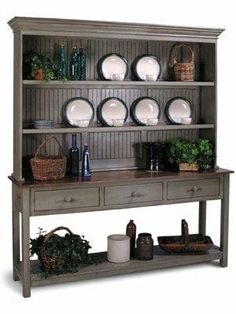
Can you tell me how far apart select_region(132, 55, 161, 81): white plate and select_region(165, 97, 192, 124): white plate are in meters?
0.35

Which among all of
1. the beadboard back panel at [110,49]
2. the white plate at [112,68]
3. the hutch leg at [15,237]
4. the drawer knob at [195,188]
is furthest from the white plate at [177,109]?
the hutch leg at [15,237]

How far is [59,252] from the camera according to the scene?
209 inches

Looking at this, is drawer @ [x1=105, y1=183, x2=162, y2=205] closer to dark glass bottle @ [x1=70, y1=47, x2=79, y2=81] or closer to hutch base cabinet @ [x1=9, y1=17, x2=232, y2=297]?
hutch base cabinet @ [x1=9, y1=17, x2=232, y2=297]

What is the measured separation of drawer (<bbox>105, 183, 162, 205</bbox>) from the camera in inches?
213

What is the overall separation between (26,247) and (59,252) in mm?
325

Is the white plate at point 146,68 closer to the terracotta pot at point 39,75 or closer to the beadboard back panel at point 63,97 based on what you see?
the beadboard back panel at point 63,97

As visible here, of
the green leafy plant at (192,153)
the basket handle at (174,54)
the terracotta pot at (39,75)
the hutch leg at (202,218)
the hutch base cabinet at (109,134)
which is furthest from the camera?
the hutch leg at (202,218)

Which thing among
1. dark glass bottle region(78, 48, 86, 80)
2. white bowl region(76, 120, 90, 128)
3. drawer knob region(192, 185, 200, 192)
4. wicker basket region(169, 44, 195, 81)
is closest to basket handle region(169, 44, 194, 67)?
wicker basket region(169, 44, 195, 81)

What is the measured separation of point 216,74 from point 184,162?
0.89 meters

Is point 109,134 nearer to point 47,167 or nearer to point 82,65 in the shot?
point 82,65

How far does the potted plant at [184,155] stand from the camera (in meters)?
5.91

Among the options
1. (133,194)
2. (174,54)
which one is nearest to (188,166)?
(133,194)

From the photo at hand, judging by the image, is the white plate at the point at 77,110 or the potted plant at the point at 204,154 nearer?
the white plate at the point at 77,110

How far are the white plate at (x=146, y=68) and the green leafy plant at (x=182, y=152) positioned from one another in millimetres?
660
